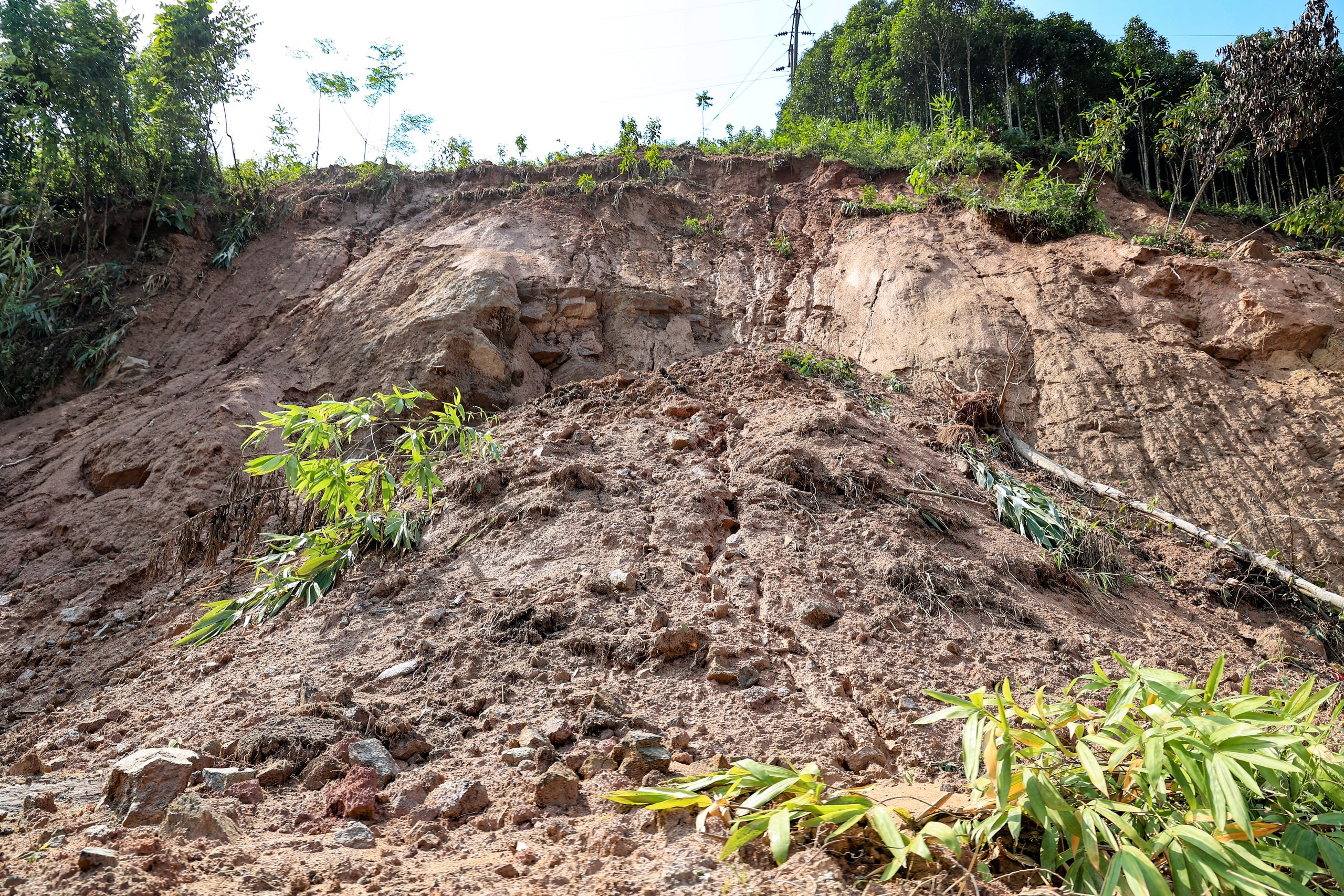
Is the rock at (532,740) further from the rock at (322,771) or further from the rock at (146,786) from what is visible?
the rock at (146,786)

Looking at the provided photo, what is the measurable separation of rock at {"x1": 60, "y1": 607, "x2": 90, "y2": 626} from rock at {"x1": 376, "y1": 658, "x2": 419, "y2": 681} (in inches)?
94.3

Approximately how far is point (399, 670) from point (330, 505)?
127 centimetres

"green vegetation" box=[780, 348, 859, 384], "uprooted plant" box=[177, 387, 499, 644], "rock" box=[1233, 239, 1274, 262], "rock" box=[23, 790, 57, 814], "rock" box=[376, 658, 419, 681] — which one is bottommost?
"rock" box=[376, 658, 419, 681]

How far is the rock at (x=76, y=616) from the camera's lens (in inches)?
155

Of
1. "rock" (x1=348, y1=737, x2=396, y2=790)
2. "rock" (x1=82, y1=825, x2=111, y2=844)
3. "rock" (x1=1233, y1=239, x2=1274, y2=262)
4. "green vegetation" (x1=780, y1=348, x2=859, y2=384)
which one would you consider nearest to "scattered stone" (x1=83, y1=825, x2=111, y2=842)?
"rock" (x1=82, y1=825, x2=111, y2=844)

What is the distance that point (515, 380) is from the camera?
595 centimetres

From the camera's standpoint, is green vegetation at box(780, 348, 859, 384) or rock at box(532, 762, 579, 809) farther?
green vegetation at box(780, 348, 859, 384)

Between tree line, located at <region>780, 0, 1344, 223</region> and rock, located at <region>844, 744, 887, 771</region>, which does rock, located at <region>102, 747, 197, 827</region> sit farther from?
tree line, located at <region>780, 0, 1344, 223</region>

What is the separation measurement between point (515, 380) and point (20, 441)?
13.0ft

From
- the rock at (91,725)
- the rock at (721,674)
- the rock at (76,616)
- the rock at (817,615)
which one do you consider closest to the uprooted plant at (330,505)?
the rock at (91,725)

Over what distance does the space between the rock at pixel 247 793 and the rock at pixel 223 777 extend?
0.01 metres

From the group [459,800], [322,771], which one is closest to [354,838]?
[459,800]

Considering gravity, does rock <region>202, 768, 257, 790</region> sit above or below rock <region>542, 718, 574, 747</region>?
above

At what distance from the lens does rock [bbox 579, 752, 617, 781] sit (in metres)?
2.09
